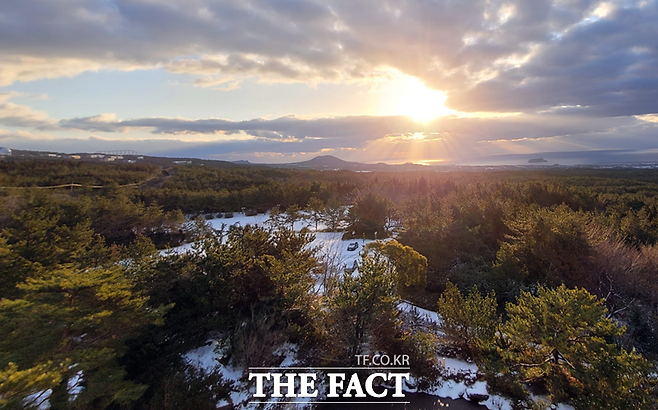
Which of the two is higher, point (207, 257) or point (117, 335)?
point (207, 257)

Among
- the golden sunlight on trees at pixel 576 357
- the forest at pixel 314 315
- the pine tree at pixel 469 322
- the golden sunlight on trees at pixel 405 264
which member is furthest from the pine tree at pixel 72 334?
the golden sunlight on trees at pixel 576 357

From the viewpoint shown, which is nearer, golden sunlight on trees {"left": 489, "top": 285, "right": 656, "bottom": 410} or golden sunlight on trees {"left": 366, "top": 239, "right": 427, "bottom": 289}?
golden sunlight on trees {"left": 489, "top": 285, "right": 656, "bottom": 410}

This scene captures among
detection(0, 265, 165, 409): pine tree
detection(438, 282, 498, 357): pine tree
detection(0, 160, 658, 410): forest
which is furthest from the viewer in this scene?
detection(438, 282, 498, 357): pine tree

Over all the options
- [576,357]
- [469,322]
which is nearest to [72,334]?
[469,322]

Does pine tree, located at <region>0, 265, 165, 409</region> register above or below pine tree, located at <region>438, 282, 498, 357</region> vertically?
above

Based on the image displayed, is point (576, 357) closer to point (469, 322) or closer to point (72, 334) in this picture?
point (469, 322)

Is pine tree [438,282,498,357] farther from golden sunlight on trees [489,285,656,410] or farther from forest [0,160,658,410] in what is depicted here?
golden sunlight on trees [489,285,656,410]

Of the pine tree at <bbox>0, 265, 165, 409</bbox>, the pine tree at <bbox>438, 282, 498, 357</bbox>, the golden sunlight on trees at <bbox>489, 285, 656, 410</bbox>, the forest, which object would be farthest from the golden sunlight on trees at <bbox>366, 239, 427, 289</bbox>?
the pine tree at <bbox>0, 265, 165, 409</bbox>

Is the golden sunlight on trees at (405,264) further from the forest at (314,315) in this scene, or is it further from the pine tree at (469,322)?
the pine tree at (469,322)

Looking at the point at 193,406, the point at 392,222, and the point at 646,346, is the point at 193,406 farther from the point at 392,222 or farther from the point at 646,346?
→ the point at 392,222

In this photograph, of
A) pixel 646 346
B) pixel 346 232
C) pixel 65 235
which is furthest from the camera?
pixel 346 232

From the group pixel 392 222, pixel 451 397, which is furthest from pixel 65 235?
pixel 392 222
